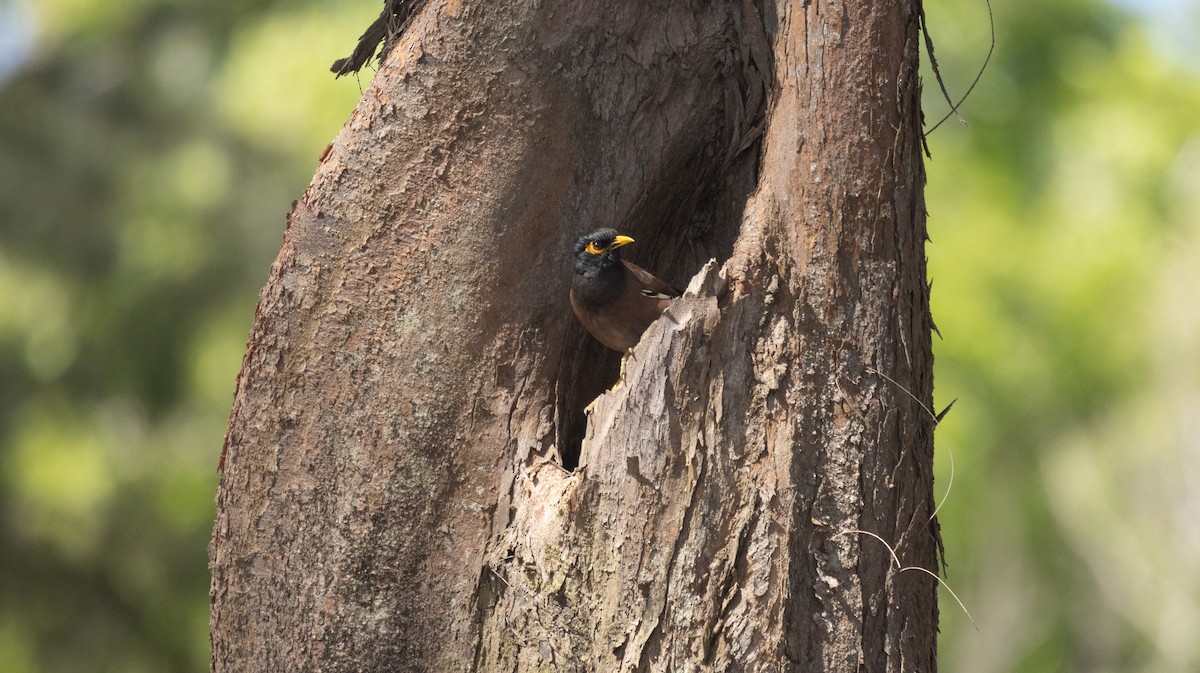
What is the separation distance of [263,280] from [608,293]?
376 inches

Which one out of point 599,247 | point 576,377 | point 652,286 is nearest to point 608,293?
point 599,247

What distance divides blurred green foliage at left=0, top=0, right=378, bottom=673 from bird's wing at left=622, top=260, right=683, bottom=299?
28.8 ft

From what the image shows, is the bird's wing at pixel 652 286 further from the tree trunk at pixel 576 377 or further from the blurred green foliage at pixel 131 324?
the blurred green foliage at pixel 131 324

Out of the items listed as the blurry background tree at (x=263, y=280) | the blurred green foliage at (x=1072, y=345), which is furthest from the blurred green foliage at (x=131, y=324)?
the blurred green foliage at (x=1072, y=345)

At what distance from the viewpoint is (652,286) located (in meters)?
3.92

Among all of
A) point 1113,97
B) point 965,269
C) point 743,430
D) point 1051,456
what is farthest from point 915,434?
point 1113,97

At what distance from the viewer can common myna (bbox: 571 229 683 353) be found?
3.55 metres

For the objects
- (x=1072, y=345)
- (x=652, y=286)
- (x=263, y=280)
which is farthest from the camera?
(x=1072, y=345)

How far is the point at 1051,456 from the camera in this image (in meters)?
13.7

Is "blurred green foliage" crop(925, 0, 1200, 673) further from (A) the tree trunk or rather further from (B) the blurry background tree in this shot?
(A) the tree trunk

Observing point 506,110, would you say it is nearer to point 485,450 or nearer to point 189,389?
point 485,450

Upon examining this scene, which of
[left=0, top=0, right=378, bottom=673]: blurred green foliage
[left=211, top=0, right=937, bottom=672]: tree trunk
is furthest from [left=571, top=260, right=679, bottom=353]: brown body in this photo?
[left=0, top=0, right=378, bottom=673]: blurred green foliage

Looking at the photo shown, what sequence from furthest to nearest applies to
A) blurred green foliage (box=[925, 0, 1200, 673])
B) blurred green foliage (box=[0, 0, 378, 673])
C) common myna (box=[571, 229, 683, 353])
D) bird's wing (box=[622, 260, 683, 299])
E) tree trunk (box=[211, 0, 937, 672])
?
blurred green foliage (box=[925, 0, 1200, 673]) < blurred green foliage (box=[0, 0, 378, 673]) < bird's wing (box=[622, 260, 683, 299]) < common myna (box=[571, 229, 683, 353]) < tree trunk (box=[211, 0, 937, 672])

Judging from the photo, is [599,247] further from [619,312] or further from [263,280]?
[263,280]
